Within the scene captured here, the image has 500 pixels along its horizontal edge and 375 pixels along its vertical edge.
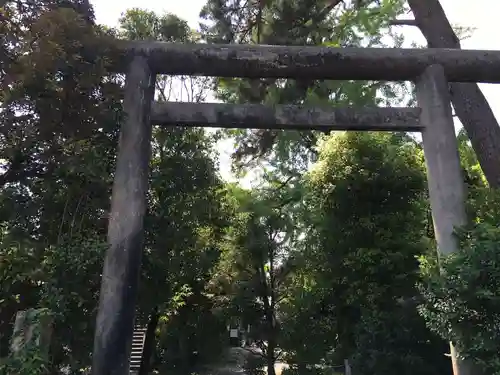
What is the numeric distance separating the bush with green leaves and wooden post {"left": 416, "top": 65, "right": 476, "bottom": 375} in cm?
65

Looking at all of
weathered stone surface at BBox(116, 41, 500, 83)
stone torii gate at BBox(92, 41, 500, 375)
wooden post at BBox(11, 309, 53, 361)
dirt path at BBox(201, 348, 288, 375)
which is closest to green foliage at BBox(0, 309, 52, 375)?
wooden post at BBox(11, 309, 53, 361)

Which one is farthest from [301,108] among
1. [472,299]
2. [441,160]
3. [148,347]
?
[148,347]

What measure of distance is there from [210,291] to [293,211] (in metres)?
2.78

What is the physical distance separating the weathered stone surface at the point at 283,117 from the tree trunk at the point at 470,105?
5.80ft

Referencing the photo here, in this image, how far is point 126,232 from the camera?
548cm

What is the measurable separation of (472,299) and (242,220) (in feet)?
22.9

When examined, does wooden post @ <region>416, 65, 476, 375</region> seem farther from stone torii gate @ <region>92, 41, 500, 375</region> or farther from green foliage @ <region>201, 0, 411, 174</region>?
green foliage @ <region>201, 0, 411, 174</region>

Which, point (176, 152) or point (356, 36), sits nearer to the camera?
point (176, 152)

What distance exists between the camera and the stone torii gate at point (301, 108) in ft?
19.0

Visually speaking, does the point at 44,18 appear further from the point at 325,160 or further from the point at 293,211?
the point at 293,211

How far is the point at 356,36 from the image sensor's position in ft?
38.8

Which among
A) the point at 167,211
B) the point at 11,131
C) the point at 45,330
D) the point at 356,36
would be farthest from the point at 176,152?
→ the point at 356,36

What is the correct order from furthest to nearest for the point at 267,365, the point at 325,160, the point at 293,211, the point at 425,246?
the point at 293,211 → the point at 267,365 → the point at 325,160 → the point at 425,246

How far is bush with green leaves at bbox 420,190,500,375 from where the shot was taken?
4.49 m
